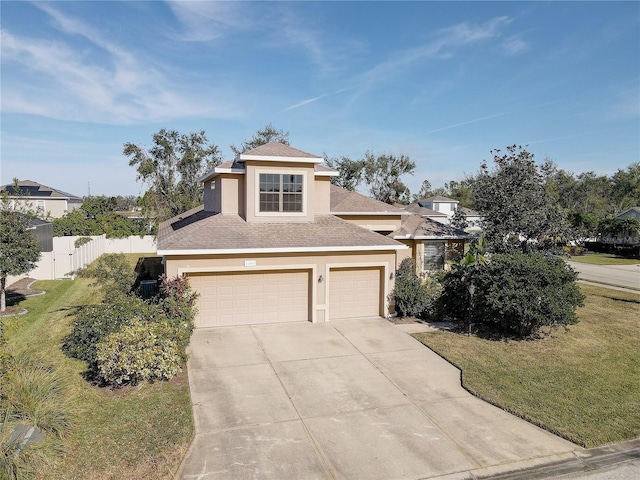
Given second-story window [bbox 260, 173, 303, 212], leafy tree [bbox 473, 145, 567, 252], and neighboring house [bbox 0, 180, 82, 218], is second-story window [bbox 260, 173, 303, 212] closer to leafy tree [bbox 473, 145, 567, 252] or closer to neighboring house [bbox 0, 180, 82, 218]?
leafy tree [bbox 473, 145, 567, 252]

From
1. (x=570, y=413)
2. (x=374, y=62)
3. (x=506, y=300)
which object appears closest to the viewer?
(x=570, y=413)

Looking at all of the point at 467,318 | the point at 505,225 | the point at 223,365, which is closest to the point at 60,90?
the point at 223,365

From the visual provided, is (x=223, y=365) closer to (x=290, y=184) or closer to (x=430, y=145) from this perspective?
(x=290, y=184)

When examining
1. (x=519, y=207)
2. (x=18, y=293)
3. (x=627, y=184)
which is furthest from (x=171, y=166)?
(x=627, y=184)

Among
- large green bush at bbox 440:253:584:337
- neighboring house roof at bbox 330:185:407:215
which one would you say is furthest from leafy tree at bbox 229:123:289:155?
large green bush at bbox 440:253:584:337

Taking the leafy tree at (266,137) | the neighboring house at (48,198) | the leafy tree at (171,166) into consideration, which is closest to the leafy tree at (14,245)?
the leafy tree at (171,166)

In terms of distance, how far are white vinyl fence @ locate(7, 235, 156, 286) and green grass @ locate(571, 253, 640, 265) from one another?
127 feet

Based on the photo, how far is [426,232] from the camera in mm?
21641

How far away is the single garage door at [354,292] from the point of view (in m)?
14.7

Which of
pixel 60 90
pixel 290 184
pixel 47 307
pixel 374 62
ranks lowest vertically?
pixel 47 307

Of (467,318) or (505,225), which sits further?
(505,225)

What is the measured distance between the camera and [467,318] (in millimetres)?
14422

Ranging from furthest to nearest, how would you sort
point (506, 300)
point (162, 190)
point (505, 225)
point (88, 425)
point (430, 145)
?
point (162, 190) < point (430, 145) < point (505, 225) < point (506, 300) < point (88, 425)

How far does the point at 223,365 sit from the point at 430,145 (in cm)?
3368
